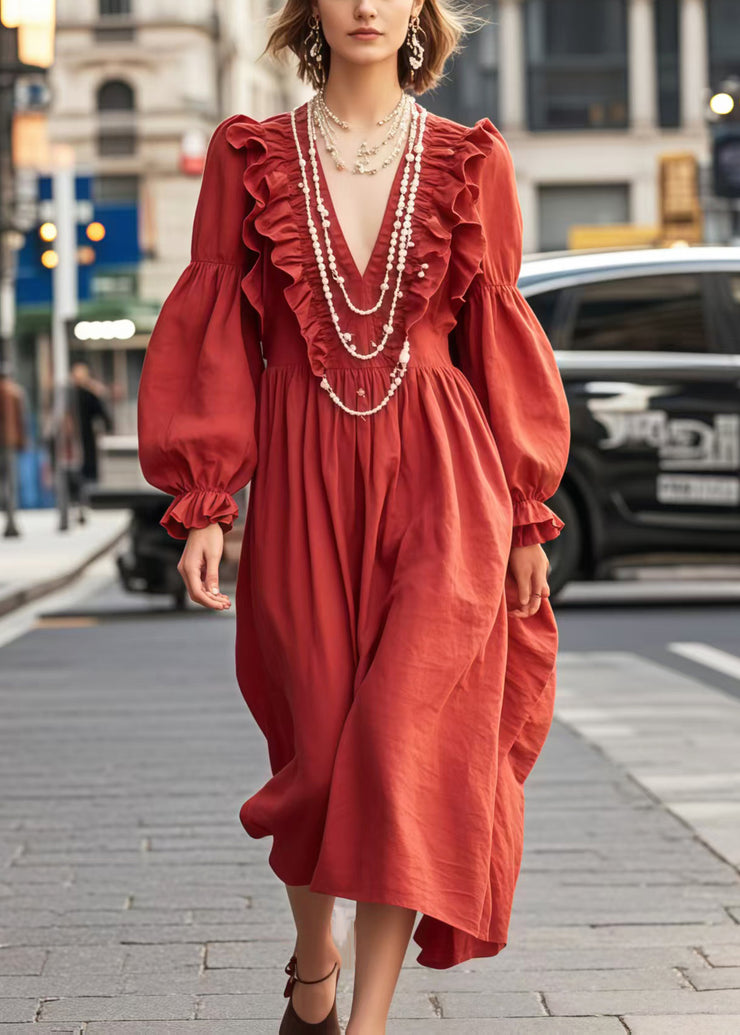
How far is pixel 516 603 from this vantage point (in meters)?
3.30

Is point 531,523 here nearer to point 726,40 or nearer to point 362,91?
point 362,91

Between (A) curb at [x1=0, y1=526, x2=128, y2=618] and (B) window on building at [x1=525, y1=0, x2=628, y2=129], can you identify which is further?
(B) window on building at [x1=525, y1=0, x2=628, y2=129]

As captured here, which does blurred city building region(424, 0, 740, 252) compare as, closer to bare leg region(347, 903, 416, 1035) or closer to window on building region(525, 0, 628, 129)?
window on building region(525, 0, 628, 129)

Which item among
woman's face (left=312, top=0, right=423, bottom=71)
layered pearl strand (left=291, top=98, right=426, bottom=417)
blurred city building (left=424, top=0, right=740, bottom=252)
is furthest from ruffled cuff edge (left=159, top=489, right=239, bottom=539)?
blurred city building (left=424, top=0, right=740, bottom=252)

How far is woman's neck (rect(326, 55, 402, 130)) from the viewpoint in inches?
130

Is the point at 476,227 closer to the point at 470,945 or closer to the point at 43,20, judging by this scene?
the point at 470,945

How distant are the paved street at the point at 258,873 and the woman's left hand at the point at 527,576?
791mm

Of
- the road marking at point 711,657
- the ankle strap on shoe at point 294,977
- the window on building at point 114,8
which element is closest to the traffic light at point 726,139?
the road marking at point 711,657

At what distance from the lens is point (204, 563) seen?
3.22m

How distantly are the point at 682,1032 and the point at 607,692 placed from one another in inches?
184

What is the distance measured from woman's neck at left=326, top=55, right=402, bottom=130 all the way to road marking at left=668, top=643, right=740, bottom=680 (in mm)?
5726

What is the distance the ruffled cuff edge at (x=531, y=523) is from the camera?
323cm

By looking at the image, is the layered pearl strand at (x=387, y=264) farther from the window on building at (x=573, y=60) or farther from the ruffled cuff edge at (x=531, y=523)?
the window on building at (x=573, y=60)

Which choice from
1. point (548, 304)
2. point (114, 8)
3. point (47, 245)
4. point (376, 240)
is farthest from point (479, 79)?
point (376, 240)
